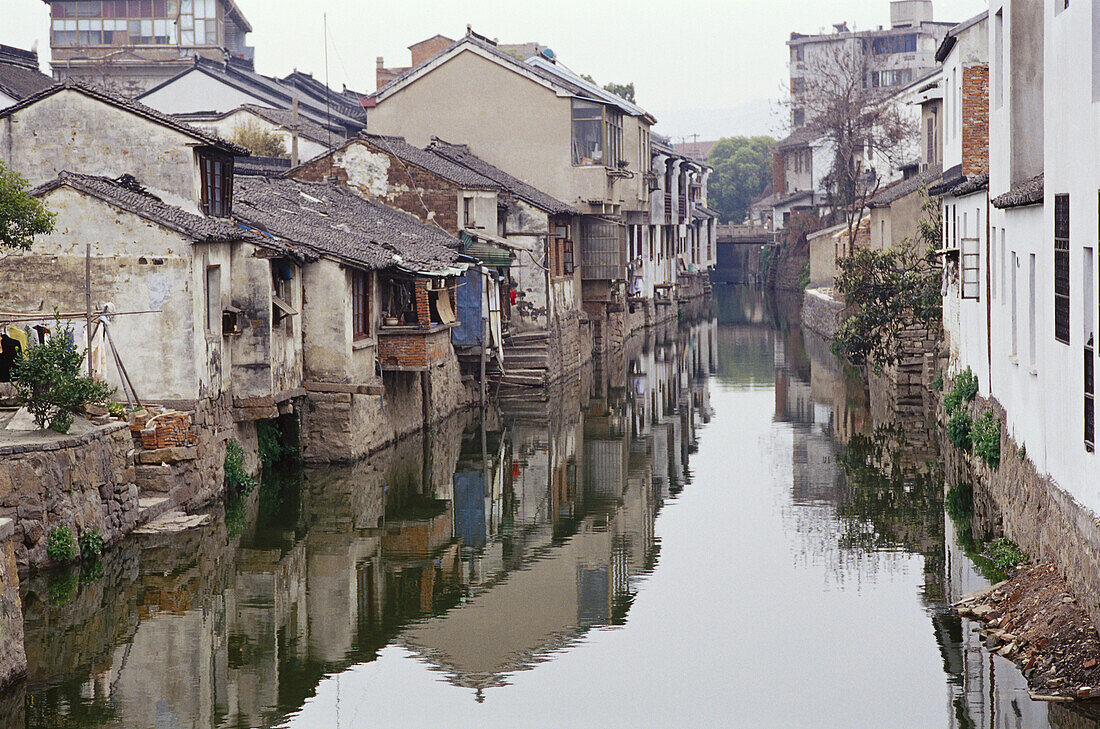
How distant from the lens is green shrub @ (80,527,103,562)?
16875mm

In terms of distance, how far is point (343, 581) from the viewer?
17.4m

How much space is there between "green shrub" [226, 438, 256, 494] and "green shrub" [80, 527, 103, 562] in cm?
471

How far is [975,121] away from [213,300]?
47.8 feet

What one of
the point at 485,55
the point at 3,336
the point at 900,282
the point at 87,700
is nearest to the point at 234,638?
the point at 87,700

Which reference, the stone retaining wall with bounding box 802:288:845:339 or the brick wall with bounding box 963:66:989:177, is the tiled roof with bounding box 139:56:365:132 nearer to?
the stone retaining wall with bounding box 802:288:845:339

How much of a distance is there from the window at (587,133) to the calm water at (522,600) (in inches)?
636

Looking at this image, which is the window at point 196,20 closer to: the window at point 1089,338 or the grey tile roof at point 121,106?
the grey tile roof at point 121,106

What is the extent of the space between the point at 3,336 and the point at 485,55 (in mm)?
24573

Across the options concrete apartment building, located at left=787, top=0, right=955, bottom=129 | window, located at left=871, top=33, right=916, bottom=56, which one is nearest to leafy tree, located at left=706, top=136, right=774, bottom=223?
concrete apartment building, located at left=787, top=0, right=955, bottom=129

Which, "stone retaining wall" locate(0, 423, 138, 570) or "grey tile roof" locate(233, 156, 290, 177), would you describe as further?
"grey tile roof" locate(233, 156, 290, 177)

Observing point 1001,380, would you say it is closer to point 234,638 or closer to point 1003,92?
point 1003,92

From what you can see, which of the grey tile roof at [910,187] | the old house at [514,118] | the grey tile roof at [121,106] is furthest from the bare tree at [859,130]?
the grey tile roof at [121,106]

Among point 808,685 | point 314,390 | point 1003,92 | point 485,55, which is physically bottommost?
point 808,685

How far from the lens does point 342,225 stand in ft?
94.7
